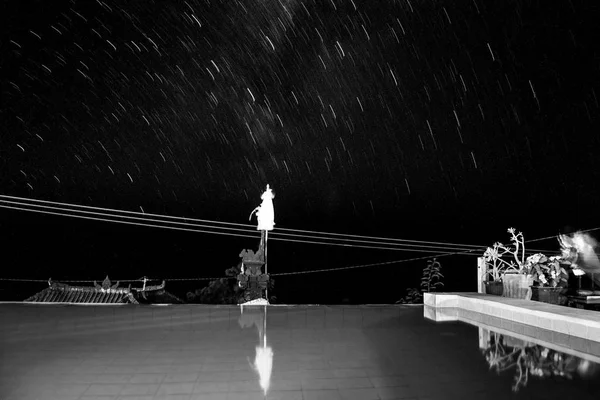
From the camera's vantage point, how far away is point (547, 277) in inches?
281

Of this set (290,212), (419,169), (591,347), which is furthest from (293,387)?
(290,212)

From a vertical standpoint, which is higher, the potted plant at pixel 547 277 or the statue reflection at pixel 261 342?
the potted plant at pixel 547 277

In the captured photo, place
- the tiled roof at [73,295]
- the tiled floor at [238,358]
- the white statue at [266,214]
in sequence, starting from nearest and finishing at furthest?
the tiled floor at [238,358] → the white statue at [266,214] → the tiled roof at [73,295]

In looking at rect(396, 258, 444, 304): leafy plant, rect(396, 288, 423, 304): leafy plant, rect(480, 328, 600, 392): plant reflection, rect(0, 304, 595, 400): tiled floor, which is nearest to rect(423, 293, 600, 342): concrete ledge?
rect(480, 328, 600, 392): plant reflection

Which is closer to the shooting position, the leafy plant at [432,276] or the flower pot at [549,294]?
the flower pot at [549,294]

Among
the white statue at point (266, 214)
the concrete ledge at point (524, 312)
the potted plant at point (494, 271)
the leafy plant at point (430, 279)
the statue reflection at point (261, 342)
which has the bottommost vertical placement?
the leafy plant at point (430, 279)

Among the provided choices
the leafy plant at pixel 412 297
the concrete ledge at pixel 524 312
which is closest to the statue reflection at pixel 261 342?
the concrete ledge at pixel 524 312

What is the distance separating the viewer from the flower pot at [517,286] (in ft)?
23.7

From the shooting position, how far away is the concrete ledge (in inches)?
188

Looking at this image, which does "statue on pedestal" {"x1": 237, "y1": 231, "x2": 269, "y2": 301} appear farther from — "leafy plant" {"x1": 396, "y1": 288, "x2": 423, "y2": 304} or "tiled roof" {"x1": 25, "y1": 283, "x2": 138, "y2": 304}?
"leafy plant" {"x1": 396, "y1": 288, "x2": 423, "y2": 304}

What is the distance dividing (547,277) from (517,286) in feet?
1.52

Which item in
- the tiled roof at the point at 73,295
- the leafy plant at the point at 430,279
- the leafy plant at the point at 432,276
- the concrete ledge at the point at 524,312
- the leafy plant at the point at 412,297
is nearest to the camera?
the concrete ledge at the point at 524,312

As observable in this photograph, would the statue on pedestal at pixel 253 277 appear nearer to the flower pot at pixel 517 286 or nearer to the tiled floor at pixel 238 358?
the tiled floor at pixel 238 358

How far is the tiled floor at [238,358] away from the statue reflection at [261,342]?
29 millimetres
